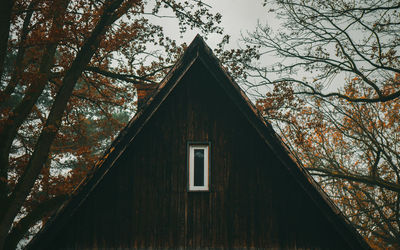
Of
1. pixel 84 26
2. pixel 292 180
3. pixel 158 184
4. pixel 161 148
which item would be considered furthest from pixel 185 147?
pixel 84 26

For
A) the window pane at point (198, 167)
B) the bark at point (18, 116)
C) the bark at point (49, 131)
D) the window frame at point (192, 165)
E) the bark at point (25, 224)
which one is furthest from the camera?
the bark at point (18, 116)

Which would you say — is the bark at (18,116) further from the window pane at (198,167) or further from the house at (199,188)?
the window pane at (198,167)

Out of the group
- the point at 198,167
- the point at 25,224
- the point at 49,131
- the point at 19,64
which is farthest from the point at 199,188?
the point at 19,64

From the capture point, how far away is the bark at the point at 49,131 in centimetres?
703

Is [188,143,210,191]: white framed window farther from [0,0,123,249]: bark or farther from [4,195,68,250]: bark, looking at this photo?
[4,195,68,250]: bark

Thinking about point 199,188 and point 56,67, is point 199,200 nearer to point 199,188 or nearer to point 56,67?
point 199,188

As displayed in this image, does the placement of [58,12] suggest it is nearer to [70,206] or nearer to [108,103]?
[108,103]

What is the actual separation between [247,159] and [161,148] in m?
1.86

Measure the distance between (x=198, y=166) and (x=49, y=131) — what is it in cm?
368

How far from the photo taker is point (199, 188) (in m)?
6.48

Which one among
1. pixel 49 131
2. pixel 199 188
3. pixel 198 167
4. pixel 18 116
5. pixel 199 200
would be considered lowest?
pixel 199 200

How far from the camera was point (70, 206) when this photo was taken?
581 cm

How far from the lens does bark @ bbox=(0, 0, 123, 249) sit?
703cm

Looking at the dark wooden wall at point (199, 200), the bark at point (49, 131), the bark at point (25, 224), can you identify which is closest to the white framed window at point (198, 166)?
the dark wooden wall at point (199, 200)
